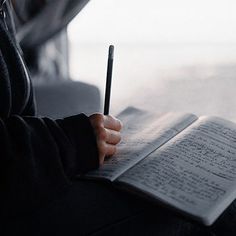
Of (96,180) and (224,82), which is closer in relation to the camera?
(96,180)

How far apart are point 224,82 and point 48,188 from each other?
1380 mm

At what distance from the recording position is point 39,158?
500 millimetres

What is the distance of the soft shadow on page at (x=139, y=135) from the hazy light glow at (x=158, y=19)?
0.76 metres

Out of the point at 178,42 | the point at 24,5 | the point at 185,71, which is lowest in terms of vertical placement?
the point at 185,71

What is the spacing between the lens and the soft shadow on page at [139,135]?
0.55m

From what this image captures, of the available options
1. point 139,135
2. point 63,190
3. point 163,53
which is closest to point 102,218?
point 63,190

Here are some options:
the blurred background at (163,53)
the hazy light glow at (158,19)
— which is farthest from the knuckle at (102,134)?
the hazy light glow at (158,19)

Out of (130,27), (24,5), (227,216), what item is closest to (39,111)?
Answer: (24,5)

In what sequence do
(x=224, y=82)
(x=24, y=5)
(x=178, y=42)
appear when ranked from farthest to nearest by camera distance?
(x=178, y=42)
(x=224, y=82)
(x=24, y=5)

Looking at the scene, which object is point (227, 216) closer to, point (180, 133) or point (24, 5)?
point (180, 133)

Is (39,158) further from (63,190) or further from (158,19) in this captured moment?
(158,19)

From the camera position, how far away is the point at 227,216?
1.73ft

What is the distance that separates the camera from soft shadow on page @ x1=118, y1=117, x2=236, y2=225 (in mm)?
464

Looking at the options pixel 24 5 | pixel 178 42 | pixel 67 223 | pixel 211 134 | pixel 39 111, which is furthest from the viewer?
pixel 178 42
